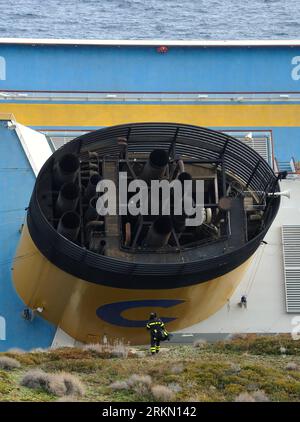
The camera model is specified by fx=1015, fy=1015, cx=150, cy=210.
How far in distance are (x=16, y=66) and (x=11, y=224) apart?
1851 centimetres

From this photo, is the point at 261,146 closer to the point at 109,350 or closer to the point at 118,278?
the point at 118,278

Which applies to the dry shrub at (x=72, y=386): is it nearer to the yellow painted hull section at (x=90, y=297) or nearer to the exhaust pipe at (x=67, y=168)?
the yellow painted hull section at (x=90, y=297)

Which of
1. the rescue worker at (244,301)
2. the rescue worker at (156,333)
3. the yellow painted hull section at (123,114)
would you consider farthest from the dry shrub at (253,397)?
the yellow painted hull section at (123,114)

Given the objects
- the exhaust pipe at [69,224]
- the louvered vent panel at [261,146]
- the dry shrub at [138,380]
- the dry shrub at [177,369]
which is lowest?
the dry shrub at [138,380]

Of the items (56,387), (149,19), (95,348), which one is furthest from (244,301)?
(149,19)

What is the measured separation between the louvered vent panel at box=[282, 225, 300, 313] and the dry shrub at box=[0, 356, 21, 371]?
44.5 ft

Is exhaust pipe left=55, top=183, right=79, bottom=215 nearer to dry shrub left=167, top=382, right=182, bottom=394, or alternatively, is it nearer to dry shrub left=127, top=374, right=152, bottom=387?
dry shrub left=127, top=374, right=152, bottom=387

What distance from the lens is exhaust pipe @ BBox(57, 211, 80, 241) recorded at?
32969 mm

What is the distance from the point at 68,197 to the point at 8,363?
6623 mm

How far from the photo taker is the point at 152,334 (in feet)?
106

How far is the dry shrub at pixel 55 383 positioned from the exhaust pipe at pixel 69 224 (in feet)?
23.0

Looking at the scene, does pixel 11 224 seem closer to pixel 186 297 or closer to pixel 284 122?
pixel 186 297

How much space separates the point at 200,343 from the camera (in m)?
35.3

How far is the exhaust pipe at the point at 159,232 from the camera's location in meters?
32.6
